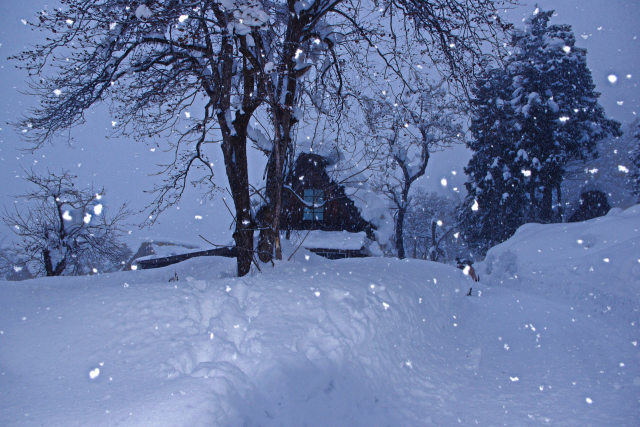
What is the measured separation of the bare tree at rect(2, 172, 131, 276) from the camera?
50.9 feet

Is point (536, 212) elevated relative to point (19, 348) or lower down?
elevated

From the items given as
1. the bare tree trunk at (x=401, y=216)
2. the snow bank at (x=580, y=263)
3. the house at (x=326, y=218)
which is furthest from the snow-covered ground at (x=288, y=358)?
the bare tree trunk at (x=401, y=216)

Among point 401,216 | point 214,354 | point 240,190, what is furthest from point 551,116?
point 214,354

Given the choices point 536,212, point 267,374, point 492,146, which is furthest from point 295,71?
point 536,212

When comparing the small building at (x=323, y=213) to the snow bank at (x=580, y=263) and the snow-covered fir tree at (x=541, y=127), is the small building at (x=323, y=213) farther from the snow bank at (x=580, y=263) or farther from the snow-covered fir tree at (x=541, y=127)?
the snow-covered fir tree at (x=541, y=127)

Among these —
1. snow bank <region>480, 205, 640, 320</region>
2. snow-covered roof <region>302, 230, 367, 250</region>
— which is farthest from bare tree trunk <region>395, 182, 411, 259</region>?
snow bank <region>480, 205, 640, 320</region>

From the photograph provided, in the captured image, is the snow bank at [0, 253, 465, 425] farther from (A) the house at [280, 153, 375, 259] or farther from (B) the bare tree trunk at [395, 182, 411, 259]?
(B) the bare tree trunk at [395, 182, 411, 259]

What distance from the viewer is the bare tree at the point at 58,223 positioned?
611 inches

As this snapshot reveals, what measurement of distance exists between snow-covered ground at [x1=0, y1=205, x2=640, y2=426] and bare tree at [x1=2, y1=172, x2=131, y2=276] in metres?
12.9

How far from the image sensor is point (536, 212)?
23.5m

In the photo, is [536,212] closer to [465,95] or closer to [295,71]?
[465,95]

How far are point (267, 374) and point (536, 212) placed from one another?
25.8m

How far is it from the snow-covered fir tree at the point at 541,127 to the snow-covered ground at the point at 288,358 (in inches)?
755

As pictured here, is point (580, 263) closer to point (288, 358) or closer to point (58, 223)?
point (288, 358)
